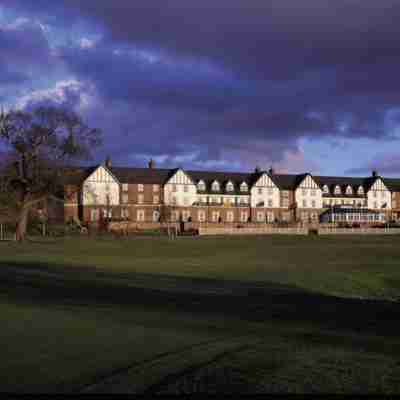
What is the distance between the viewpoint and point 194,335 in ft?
36.5

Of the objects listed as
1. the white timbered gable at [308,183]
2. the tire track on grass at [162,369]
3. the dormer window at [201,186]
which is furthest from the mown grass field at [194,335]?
the white timbered gable at [308,183]

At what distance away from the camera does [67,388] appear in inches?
286

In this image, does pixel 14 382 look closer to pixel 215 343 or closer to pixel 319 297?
pixel 215 343

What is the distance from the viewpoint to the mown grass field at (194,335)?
7.80 m

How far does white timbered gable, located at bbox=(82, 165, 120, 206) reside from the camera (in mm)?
98694

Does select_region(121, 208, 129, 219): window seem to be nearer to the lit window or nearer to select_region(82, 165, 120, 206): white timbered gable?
select_region(82, 165, 120, 206): white timbered gable

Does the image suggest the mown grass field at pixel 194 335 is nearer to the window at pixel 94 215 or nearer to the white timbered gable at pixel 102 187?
the white timbered gable at pixel 102 187

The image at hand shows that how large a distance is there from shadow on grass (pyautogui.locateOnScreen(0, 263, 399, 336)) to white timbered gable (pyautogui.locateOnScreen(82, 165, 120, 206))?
249 feet

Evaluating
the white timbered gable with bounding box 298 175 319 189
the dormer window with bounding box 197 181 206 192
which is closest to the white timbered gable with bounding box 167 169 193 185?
the dormer window with bounding box 197 181 206 192

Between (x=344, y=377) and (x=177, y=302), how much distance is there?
834cm

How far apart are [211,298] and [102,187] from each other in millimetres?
85054

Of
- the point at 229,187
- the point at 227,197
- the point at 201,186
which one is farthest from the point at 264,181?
the point at 201,186

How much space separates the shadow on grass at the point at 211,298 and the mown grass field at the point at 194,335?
1.3 inches

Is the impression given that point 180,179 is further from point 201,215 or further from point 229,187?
point 229,187
